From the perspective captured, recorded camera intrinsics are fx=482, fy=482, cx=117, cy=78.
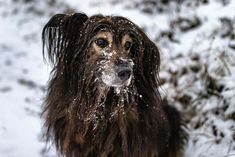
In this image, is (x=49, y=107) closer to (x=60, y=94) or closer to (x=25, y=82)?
(x=60, y=94)

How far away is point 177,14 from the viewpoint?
728 cm

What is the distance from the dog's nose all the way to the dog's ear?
559mm

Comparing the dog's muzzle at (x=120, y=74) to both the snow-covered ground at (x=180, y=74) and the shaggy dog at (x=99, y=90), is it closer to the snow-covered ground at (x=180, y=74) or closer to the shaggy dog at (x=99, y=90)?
the shaggy dog at (x=99, y=90)

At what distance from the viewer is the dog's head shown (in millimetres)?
3840

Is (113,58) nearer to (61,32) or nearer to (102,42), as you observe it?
(102,42)

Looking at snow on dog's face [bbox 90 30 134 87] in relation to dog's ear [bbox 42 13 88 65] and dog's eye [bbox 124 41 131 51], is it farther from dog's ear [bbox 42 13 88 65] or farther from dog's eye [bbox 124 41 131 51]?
dog's ear [bbox 42 13 88 65]

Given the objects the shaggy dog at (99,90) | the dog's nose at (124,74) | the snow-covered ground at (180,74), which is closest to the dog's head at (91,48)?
the shaggy dog at (99,90)

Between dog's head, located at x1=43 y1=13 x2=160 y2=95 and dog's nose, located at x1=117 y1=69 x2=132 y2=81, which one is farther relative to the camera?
dog's head, located at x1=43 y1=13 x2=160 y2=95

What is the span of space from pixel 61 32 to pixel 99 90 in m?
0.57

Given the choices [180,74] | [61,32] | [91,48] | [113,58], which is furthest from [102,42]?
[180,74]

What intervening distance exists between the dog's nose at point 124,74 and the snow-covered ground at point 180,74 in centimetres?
157

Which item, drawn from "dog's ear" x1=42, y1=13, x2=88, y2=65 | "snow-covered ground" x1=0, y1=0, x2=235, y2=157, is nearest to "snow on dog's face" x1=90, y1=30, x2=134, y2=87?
"dog's ear" x1=42, y1=13, x2=88, y2=65

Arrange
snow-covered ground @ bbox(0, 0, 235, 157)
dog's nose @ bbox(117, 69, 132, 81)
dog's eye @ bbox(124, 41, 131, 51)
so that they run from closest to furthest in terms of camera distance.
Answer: dog's nose @ bbox(117, 69, 132, 81) < dog's eye @ bbox(124, 41, 131, 51) < snow-covered ground @ bbox(0, 0, 235, 157)

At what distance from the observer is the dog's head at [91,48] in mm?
3840
